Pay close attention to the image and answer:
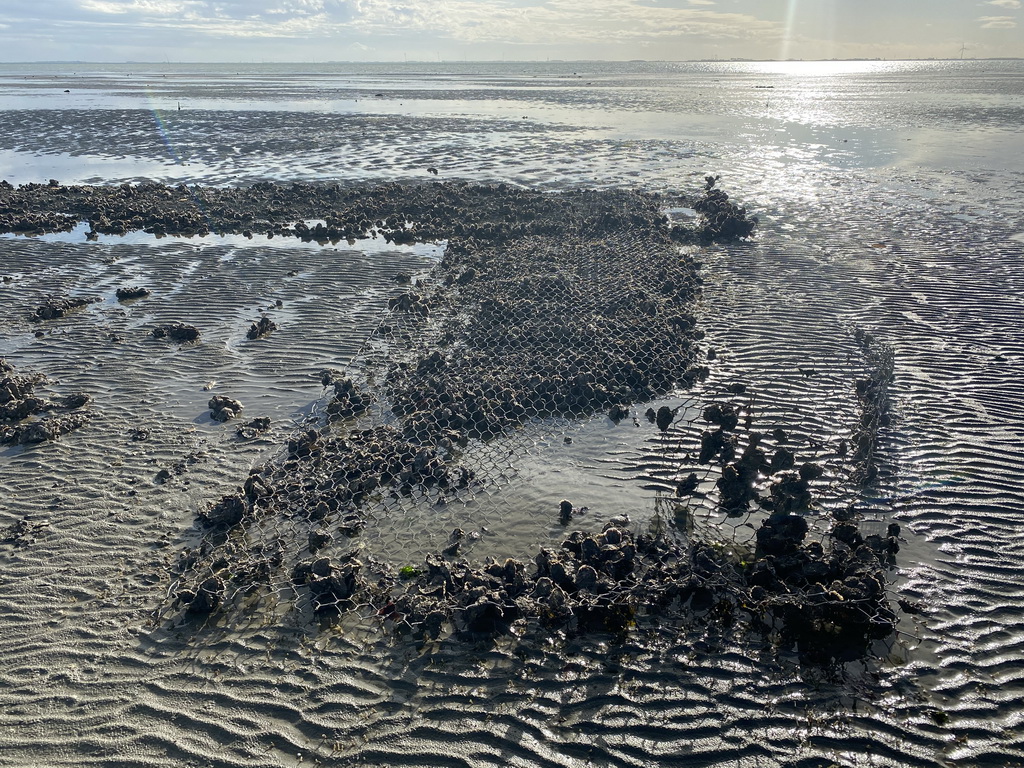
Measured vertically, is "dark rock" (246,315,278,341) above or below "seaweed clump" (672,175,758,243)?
below

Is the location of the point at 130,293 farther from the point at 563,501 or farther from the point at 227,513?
the point at 563,501

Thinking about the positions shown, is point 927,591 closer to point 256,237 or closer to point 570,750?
point 570,750

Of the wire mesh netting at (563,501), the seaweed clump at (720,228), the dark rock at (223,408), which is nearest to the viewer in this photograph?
the wire mesh netting at (563,501)

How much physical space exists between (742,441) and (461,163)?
23.2 meters

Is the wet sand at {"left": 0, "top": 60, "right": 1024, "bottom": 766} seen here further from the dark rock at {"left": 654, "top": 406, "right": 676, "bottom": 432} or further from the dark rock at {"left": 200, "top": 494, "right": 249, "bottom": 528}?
the dark rock at {"left": 654, "top": 406, "right": 676, "bottom": 432}

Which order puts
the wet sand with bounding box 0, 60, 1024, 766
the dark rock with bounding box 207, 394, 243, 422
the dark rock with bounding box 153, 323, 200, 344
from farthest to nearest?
1. the dark rock with bounding box 153, 323, 200, 344
2. the dark rock with bounding box 207, 394, 243, 422
3. the wet sand with bounding box 0, 60, 1024, 766

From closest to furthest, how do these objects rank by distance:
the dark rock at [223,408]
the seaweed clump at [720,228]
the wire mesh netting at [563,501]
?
the wire mesh netting at [563,501] < the dark rock at [223,408] < the seaweed clump at [720,228]

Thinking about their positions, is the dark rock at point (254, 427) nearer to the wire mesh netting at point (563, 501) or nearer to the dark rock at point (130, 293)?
the wire mesh netting at point (563, 501)

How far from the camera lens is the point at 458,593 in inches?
240

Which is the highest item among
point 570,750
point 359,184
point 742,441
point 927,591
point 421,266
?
point 359,184

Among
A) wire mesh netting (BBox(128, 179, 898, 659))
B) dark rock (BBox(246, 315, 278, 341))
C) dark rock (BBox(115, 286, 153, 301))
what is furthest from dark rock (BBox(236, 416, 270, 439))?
dark rock (BBox(115, 286, 153, 301))

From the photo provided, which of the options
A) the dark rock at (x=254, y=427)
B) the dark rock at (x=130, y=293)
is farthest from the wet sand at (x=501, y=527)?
the dark rock at (x=130, y=293)

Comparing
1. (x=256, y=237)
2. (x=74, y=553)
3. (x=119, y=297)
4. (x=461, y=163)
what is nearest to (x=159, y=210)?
(x=256, y=237)

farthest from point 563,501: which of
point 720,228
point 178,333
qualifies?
point 720,228
